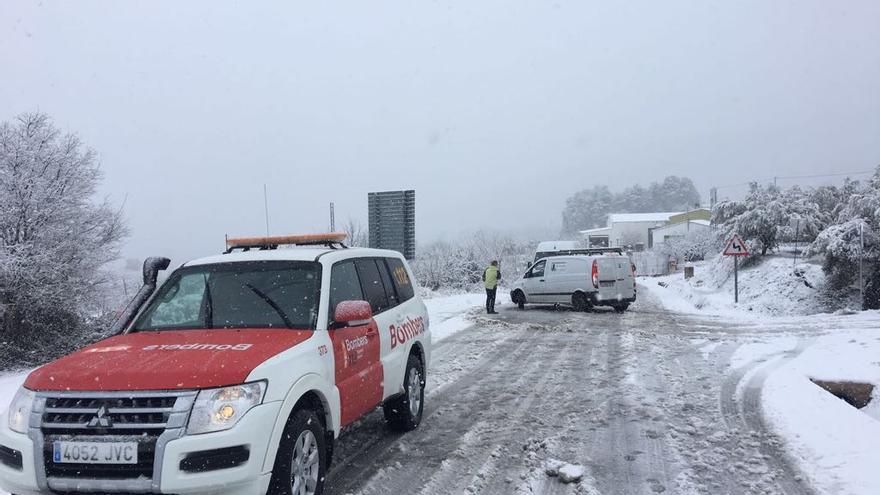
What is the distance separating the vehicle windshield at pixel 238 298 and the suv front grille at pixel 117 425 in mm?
1213

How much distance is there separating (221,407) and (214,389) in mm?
107

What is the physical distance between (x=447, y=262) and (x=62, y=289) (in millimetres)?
25495

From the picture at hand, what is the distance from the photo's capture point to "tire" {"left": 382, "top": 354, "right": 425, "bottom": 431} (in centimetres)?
600

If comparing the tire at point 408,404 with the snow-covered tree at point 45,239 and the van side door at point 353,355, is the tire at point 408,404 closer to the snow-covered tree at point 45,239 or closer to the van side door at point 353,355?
the van side door at point 353,355

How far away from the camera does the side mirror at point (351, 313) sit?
4438 millimetres

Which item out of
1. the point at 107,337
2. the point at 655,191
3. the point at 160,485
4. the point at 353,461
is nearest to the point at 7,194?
the point at 107,337

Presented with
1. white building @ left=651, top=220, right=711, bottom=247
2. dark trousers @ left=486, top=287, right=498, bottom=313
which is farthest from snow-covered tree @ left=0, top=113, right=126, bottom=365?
white building @ left=651, top=220, right=711, bottom=247

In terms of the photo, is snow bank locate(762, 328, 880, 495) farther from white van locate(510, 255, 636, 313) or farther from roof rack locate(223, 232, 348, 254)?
white van locate(510, 255, 636, 313)

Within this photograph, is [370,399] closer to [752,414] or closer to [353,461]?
[353,461]

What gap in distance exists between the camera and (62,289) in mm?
11570

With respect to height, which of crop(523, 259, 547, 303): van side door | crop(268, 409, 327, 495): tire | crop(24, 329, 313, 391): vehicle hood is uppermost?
crop(24, 329, 313, 391): vehicle hood

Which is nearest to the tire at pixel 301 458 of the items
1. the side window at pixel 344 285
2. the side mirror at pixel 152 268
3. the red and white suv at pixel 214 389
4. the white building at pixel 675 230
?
the red and white suv at pixel 214 389

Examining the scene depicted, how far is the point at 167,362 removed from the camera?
11.8ft

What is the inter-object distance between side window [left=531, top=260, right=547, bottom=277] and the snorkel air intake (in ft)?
51.2
